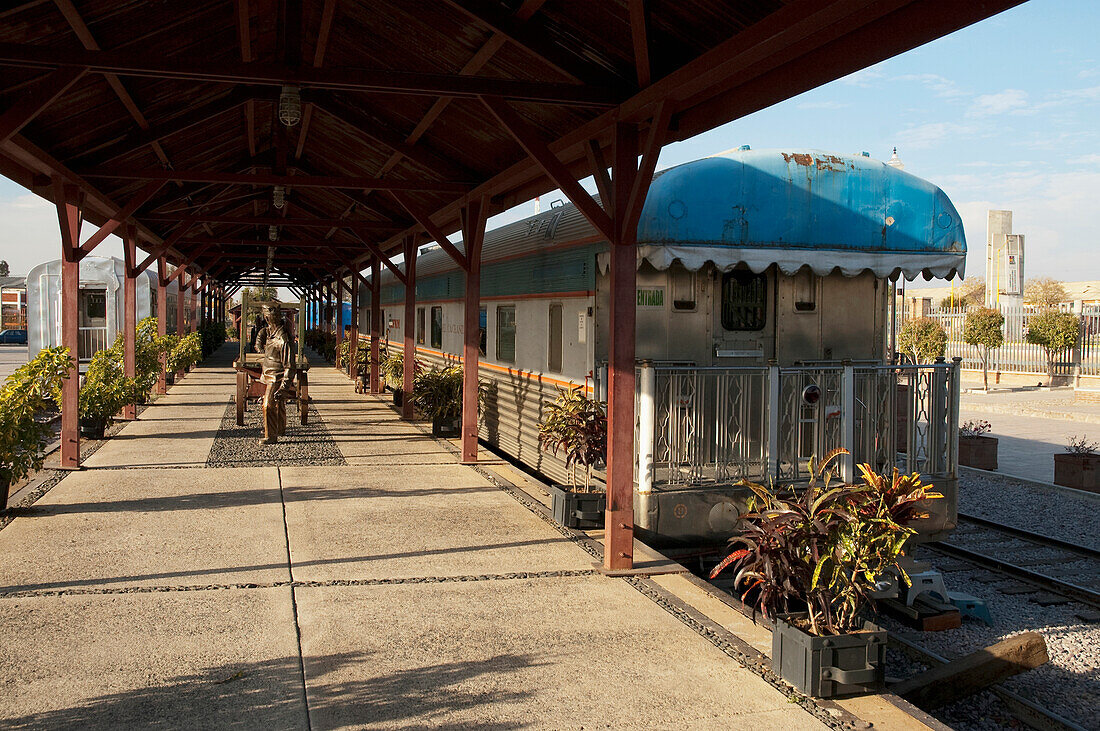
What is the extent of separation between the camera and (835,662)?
438 centimetres

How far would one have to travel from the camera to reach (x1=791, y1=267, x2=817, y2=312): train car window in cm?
833

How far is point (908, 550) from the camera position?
23.5 ft

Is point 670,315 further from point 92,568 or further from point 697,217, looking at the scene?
point 92,568

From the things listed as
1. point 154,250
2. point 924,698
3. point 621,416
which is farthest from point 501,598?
point 154,250

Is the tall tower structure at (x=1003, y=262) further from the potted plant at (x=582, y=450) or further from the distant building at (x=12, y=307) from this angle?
the distant building at (x=12, y=307)

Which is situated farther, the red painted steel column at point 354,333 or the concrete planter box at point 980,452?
the red painted steel column at point 354,333

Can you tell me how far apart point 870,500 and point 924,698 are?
170 cm

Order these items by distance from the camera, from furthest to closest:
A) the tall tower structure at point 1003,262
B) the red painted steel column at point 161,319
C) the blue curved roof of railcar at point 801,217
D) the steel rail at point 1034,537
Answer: the tall tower structure at point 1003,262
the red painted steel column at point 161,319
the steel rail at point 1034,537
the blue curved roof of railcar at point 801,217

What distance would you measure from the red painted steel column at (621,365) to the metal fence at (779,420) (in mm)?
554

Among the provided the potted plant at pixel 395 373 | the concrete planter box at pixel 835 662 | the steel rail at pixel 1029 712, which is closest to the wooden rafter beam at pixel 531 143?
the concrete planter box at pixel 835 662

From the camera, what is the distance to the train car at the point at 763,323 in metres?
7.31

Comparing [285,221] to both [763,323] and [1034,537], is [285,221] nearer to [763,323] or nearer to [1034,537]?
[763,323]

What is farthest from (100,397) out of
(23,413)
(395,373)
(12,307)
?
(12,307)

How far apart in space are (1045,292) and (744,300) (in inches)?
2548
